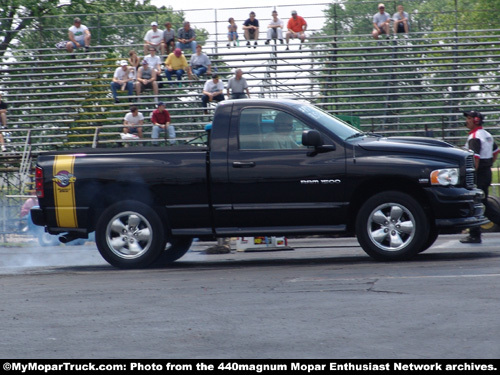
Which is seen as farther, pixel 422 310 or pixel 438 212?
pixel 438 212

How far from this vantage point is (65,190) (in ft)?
36.4

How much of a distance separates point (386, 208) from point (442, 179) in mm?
705

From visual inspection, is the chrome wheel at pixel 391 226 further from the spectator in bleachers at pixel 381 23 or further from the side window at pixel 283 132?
the spectator in bleachers at pixel 381 23

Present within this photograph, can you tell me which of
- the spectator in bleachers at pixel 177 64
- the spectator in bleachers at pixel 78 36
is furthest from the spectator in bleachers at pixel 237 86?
the spectator in bleachers at pixel 78 36

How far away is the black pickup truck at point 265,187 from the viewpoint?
408 inches

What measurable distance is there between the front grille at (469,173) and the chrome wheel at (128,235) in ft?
12.4

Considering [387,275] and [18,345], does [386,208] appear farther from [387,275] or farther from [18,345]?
[18,345]

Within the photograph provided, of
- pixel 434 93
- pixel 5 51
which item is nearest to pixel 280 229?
pixel 434 93

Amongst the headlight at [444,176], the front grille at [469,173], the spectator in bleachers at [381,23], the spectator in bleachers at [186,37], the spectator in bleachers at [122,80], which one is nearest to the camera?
the headlight at [444,176]

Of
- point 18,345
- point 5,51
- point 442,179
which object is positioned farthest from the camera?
point 5,51

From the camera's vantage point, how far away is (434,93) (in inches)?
1022

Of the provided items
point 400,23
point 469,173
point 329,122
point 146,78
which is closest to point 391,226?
point 469,173

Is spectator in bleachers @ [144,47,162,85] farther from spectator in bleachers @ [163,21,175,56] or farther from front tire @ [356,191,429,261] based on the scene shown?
front tire @ [356,191,429,261]

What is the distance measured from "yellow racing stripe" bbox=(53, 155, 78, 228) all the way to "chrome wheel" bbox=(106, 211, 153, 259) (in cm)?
53
